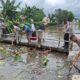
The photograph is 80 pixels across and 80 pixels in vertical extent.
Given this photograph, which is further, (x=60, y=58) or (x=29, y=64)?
(x=60, y=58)

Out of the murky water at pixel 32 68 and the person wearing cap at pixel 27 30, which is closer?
the murky water at pixel 32 68

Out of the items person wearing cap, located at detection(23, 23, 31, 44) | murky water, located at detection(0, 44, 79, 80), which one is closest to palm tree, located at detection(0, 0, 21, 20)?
person wearing cap, located at detection(23, 23, 31, 44)

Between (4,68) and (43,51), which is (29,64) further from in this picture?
(43,51)

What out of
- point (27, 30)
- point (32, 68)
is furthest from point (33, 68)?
point (27, 30)

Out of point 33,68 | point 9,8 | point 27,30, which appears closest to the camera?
point 33,68

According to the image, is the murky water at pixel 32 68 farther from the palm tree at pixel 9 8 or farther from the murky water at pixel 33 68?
the palm tree at pixel 9 8

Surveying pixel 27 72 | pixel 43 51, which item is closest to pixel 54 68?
pixel 27 72

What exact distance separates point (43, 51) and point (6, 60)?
3335 millimetres

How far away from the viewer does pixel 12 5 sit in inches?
1909

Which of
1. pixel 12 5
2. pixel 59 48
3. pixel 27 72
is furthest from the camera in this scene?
pixel 12 5

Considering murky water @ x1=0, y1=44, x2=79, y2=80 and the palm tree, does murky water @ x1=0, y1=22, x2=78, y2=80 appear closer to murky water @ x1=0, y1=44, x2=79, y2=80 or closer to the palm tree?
murky water @ x1=0, y1=44, x2=79, y2=80

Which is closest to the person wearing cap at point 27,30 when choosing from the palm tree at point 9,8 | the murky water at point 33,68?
the murky water at point 33,68

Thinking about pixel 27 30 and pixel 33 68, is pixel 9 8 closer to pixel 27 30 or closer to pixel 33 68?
pixel 27 30

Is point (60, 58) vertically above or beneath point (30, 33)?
beneath
